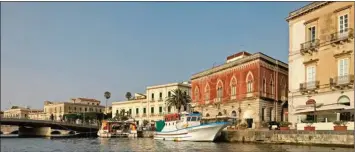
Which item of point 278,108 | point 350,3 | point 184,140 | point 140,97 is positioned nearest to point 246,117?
point 278,108

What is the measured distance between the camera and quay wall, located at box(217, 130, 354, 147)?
27.6m

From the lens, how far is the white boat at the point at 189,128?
40938 mm

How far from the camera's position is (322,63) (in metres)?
34.4

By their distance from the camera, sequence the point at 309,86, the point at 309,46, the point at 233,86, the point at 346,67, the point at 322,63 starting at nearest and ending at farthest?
the point at 346,67
the point at 322,63
the point at 309,86
the point at 309,46
the point at 233,86

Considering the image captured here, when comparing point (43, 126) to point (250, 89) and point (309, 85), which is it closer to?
point (250, 89)

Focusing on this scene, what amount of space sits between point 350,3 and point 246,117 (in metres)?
18.3

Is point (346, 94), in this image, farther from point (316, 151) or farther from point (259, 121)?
point (259, 121)

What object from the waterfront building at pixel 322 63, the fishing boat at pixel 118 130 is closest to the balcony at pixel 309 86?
the waterfront building at pixel 322 63

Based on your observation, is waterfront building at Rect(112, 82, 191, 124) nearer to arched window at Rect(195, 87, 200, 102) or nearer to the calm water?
arched window at Rect(195, 87, 200, 102)

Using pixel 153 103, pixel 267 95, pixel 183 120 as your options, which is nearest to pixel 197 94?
pixel 183 120

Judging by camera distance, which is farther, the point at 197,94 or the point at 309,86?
the point at 197,94

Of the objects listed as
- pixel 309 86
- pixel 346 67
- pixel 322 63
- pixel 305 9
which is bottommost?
pixel 309 86

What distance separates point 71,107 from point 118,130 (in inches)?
2461

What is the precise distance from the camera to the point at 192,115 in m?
44.3
